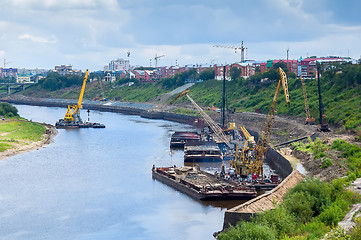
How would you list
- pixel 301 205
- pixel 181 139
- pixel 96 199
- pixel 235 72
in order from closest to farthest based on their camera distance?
1. pixel 301 205
2. pixel 96 199
3. pixel 181 139
4. pixel 235 72

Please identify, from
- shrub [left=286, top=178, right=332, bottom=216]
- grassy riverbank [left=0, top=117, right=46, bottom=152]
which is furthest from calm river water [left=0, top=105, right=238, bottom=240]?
shrub [left=286, top=178, right=332, bottom=216]

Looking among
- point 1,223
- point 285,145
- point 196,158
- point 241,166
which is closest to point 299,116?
point 285,145

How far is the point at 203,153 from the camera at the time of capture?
5794 centimetres

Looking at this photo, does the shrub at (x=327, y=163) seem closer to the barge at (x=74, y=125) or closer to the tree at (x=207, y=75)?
the barge at (x=74, y=125)

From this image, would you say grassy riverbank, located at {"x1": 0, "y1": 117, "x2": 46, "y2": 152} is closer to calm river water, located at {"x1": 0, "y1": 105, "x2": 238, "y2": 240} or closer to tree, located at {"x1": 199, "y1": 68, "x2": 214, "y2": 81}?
calm river water, located at {"x1": 0, "y1": 105, "x2": 238, "y2": 240}

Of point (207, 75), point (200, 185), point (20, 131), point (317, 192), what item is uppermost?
point (207, 75)

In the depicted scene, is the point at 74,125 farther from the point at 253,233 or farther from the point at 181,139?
the point at 253,233

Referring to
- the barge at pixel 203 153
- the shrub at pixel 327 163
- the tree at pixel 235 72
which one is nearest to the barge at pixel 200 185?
the shrub at pixel 327 163

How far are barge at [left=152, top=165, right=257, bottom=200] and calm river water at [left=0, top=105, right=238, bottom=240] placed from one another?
0.71m

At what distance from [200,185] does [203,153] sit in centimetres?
1516

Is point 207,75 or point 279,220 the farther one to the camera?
point 207,75

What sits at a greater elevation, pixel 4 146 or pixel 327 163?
pixel 327 163

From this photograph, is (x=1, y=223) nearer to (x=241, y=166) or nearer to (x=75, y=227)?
(x=75, y=227)

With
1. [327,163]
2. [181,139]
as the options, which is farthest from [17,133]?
[327,163]
